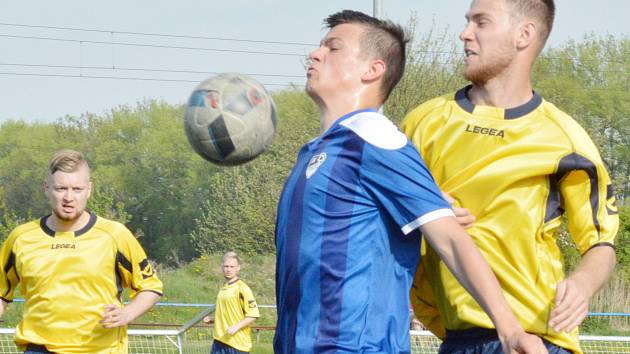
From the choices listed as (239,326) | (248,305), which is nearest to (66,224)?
(239,326)

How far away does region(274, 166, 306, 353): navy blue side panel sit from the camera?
380 cm

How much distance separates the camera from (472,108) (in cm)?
453

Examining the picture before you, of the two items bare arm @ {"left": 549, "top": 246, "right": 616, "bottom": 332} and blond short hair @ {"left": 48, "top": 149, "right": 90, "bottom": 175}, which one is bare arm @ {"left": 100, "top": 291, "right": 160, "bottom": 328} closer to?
blond short hair @ {"left": 48, "top": 149, "right": 90, "bottom": 175}

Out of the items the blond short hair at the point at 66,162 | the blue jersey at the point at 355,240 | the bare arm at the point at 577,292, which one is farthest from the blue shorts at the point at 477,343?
the blond short hair at the point at 66,162

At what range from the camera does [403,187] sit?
A: 12.2ft

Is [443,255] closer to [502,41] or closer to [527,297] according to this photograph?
[527,297]

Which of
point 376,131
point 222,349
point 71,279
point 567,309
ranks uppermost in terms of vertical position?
point 376,131

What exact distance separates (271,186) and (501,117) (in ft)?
121

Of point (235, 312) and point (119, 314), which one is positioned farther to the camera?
point (235, 312)

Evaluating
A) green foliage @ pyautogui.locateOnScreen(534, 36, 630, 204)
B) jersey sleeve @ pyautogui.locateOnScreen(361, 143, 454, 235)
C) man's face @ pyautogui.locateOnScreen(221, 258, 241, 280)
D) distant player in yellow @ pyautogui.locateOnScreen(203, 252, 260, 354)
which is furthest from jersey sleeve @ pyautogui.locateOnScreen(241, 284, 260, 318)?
green foliage @ pyautogui.locateOnScreen(534, 36, 630, 204)

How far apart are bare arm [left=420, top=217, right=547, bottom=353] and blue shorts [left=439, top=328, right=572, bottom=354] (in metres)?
0.69

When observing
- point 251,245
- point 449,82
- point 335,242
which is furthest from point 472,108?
point 251,245

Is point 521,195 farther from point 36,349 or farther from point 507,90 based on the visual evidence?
point 36,349

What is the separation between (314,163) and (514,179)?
934mm
